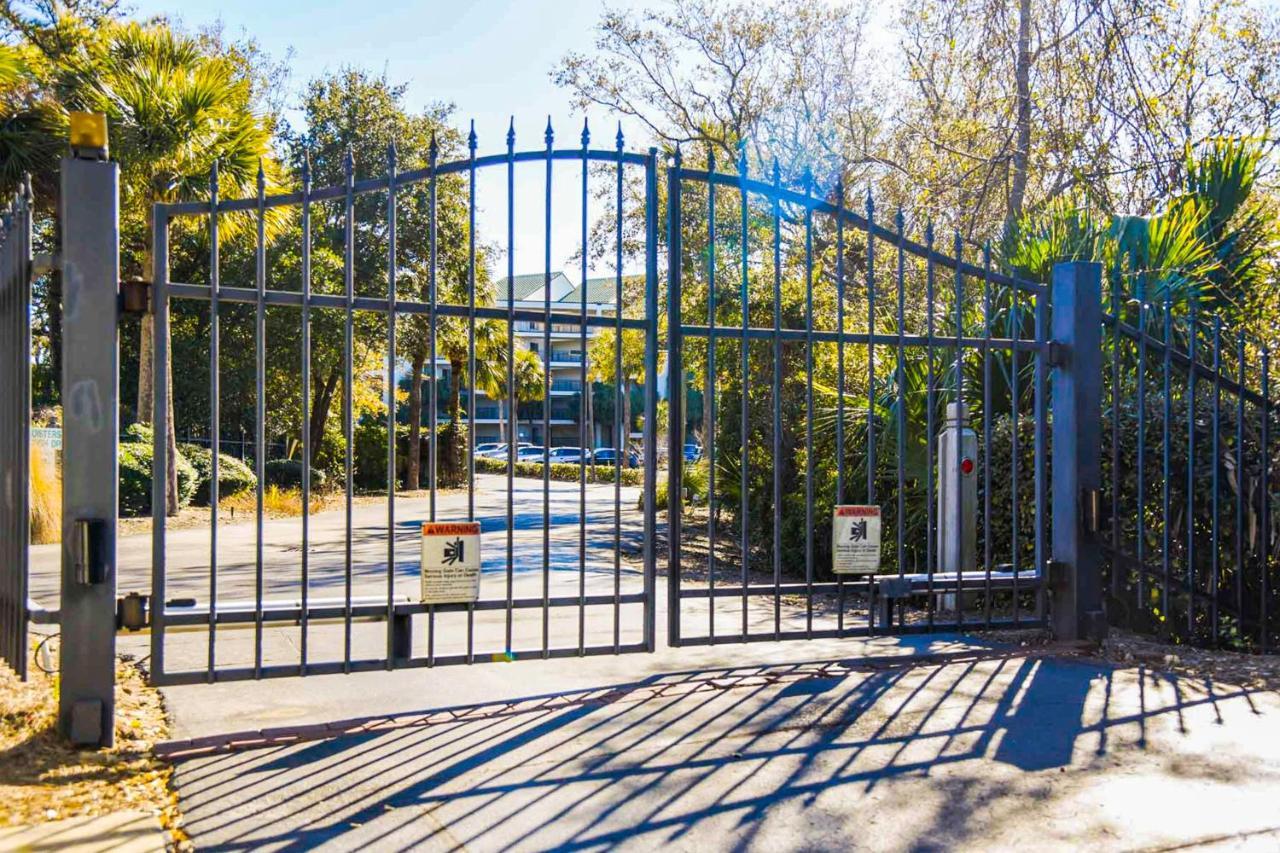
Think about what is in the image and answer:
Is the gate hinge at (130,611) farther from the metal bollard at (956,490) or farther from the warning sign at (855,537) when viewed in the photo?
the metal bollard at (956,490)

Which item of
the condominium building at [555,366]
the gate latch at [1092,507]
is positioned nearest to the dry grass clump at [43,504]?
the gate latch at [1092,507]

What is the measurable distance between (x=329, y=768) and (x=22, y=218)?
262 centimetres

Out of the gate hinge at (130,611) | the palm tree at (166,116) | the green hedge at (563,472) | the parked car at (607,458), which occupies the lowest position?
the green hedge at (563,472)

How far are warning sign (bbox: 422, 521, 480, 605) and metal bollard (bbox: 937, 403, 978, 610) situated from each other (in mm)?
3421

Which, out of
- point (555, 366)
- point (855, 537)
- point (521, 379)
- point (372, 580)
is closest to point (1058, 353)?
point (855, 537)

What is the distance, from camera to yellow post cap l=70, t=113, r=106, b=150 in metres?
4.42

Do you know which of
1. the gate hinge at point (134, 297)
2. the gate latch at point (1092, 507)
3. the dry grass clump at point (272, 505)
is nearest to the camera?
the gate hinge at point (134, 297)

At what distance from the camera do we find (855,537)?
6.00m

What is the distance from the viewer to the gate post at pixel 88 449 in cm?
434

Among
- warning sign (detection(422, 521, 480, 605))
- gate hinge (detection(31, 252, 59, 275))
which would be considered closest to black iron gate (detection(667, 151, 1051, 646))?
warning sign (detection(422, 521, 480, 605))

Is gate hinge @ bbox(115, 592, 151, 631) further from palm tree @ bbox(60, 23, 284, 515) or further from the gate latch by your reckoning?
palm tree @ bbox(60, 23, 284, 515)

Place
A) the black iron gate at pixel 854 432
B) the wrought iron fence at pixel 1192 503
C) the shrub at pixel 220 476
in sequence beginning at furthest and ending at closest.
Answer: the shrub at pixel 220 476 < the wrought iron fence at pixel 1192 503 < the black iron gate at pixel 854 432

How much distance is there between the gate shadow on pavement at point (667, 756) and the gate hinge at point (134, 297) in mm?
1763

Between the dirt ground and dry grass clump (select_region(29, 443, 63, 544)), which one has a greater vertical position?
dry grass clump (select_region(29, 443, 63, 544))
